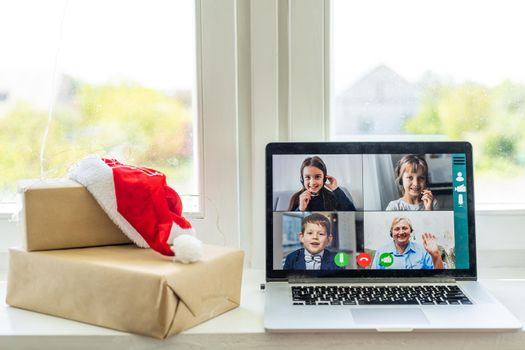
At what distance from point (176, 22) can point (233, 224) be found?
44 cm

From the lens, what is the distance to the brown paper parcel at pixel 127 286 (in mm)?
983

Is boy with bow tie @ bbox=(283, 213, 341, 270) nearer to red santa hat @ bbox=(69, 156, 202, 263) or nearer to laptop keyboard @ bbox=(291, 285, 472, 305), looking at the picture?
laptop keyboard @ bbox=(291, 285, 472, 305)

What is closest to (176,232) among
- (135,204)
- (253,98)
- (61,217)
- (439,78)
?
(135,204)

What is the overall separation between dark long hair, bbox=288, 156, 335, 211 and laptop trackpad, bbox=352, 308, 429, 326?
0.78ft

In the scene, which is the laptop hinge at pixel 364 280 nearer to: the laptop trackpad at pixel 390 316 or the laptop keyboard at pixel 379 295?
the laptop keyboard at pixel 379 295

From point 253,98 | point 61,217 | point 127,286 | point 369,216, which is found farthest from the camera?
point 253,98

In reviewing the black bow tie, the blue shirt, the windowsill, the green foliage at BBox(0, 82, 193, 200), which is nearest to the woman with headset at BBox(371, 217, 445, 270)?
the blue shirt

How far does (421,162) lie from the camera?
125cm

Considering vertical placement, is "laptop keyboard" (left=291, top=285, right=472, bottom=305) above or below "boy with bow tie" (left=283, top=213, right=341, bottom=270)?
below

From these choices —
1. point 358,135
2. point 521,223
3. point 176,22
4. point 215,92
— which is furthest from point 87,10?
point 521,223

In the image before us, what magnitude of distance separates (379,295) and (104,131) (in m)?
0.66

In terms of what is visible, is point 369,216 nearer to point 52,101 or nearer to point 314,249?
point 314,249

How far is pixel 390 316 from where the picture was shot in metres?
1.05

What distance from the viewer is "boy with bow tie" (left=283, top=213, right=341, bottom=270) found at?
4.02ft
